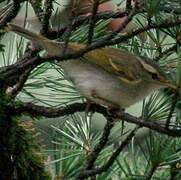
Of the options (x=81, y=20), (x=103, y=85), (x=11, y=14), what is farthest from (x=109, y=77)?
(x=11, y=14)

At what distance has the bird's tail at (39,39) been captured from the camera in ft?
2.45

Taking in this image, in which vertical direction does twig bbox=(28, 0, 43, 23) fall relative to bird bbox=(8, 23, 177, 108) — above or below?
above

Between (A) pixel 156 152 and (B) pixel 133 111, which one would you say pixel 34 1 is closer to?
(A) pixel 156 152

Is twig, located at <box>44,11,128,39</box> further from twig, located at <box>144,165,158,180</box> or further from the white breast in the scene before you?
twig, located at <box>144,165,158,180</box>

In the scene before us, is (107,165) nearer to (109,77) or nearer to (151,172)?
(151,172)

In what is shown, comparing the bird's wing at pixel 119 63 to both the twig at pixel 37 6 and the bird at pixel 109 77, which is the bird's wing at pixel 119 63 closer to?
the bird at pixel 109 77

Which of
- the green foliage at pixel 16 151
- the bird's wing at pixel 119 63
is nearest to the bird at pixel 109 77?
the bird's wing at pixel 119 63

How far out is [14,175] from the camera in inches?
33.1

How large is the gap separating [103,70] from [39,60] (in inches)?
10.3

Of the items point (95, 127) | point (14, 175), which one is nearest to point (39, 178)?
point (14, 175)

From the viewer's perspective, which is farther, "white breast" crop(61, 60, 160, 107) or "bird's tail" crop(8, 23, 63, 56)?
"white breast" crop(61, 60, 160, 107)

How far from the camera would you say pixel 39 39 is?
2.55 ft

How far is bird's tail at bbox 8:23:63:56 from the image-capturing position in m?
0.75

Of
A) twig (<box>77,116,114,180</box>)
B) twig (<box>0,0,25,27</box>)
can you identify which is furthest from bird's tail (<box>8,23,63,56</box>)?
twig (<box>77,116,114,180</box>)
